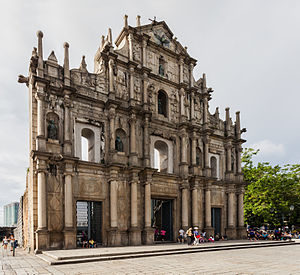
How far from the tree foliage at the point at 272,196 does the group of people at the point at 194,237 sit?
27.9 feet

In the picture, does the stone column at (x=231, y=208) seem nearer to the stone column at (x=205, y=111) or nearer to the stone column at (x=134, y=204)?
the stone column at (x=205, y=111)

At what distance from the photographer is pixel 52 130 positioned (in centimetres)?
1739

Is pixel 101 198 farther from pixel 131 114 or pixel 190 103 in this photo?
pixel 190 103

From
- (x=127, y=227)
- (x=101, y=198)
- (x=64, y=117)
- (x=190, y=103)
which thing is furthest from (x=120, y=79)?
(x=127, y=227)

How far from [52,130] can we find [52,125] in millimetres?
308

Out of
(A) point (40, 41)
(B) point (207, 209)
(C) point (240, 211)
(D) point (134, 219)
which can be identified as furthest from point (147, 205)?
(A) point (40, 41)

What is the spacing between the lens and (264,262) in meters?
12.1

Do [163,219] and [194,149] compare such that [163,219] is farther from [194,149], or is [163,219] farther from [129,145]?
[129,145]

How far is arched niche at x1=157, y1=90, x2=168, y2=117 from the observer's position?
23.5m

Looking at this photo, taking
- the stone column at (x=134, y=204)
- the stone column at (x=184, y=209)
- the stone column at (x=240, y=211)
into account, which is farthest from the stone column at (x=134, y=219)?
the stone column at (x=240, y=211)

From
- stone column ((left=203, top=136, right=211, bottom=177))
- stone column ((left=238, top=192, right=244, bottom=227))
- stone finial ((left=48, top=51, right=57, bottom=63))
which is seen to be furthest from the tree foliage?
stone finial ((left=48, top=51, right=57, bottom=63))

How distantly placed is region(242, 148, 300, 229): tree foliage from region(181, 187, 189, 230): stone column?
11.9m

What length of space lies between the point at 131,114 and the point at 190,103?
22.4ft

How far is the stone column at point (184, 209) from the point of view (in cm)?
2181
